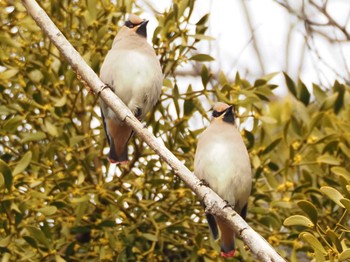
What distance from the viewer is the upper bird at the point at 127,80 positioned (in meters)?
3.00

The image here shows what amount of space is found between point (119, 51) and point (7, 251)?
79 centimetres

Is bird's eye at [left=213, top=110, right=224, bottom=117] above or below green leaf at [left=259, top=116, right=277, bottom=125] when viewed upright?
above

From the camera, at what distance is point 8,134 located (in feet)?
10.2

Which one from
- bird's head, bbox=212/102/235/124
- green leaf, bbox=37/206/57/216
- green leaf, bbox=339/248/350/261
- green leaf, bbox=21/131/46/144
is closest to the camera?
green leaf, bbox=339/248/350/261

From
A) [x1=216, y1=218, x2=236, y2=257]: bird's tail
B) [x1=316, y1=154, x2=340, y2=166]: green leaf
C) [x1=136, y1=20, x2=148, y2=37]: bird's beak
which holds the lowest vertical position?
[x1=216, y1=218, x2=236, y2=257]: bird's tail

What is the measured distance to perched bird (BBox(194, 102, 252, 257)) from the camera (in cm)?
300

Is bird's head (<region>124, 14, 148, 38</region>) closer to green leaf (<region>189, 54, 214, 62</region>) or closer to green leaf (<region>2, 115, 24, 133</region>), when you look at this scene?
green leaf (<region>189, 54, 214, 62</region>)

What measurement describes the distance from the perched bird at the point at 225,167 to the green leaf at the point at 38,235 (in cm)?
55

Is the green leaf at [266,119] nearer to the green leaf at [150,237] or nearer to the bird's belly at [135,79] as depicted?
the bird's belly at [135,79]

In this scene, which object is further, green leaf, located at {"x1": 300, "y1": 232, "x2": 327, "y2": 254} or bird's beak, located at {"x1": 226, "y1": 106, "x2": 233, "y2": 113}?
bird's beak, located at {"x1": 226, "y1": 106, "x2": 233, "y2": 113}

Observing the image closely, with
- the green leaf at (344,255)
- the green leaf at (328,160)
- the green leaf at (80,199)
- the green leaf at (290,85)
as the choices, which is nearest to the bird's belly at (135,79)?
the green leaf at (80,199)

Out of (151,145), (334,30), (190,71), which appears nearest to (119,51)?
(151,145)

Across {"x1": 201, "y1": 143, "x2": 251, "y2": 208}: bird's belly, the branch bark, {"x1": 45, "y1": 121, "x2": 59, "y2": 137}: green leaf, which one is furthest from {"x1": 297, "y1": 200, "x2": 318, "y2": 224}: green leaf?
{"x1": 45, "y1": 121, "x2": 59, "y2": 137}: green leaf

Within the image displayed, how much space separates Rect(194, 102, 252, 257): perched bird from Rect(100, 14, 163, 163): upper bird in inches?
9.7
